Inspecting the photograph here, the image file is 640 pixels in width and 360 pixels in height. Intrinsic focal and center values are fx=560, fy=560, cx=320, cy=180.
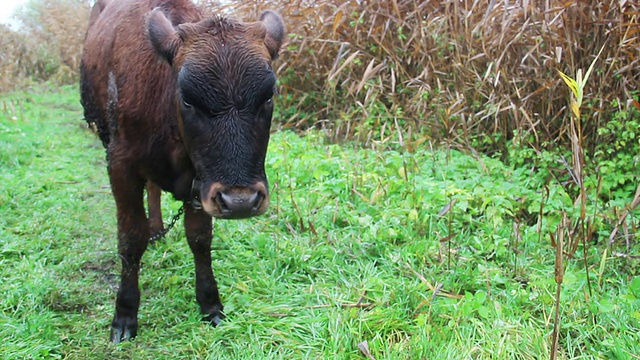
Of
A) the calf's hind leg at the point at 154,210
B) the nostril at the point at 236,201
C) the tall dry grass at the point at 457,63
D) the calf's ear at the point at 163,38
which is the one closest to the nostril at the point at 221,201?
the nostril at the point at 236,201

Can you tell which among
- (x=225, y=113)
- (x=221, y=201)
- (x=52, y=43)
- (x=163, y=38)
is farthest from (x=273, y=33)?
(x=52, y=43)

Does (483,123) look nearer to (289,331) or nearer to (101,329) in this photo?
(289,331)

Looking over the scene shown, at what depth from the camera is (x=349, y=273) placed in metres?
3.29

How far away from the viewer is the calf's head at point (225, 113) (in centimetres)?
237

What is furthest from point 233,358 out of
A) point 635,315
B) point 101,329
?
point 635,315

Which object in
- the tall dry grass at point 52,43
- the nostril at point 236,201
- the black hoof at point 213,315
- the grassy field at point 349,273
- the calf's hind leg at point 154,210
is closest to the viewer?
the nostril at point 236,201

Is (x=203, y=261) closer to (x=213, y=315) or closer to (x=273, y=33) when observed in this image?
(x=213, y=315)

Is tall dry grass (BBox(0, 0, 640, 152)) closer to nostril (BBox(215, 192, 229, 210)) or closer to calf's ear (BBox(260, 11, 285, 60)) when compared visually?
calf's ear (BBox(260, 11, 285, 60))

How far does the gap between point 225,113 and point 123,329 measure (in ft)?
4.33

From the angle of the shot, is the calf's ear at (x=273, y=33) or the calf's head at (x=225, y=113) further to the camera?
the calf's ear at (x=273, y=33)

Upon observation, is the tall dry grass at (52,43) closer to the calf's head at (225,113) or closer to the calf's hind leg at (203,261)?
the calf's hind leg at (203,261)

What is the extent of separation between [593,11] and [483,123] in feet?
4.21

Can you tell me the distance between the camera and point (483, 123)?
5059 mm

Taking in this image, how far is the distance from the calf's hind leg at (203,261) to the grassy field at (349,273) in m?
0.08
